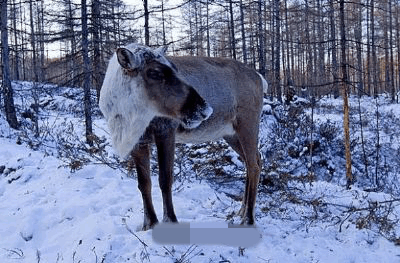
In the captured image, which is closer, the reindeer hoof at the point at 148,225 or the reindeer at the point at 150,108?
the reindeer at the point at 150,108

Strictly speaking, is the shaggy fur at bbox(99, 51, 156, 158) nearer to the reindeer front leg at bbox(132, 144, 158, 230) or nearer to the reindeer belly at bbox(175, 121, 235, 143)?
the reindeer front leg at bbox(132, 144, 158, 230)

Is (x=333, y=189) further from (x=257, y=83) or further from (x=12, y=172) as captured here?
(x=12, y=172)

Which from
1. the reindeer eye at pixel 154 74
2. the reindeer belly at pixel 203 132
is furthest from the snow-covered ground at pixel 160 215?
the reindeer eye at pixel 154 74

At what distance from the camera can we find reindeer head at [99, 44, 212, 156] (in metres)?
3.82

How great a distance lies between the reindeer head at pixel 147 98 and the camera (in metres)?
3.82

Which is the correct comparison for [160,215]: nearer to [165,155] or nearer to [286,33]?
[165,155]

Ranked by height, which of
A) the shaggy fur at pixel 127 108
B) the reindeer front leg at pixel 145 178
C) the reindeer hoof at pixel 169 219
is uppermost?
the shaggy fur at pixel 127 108

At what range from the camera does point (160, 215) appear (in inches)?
182

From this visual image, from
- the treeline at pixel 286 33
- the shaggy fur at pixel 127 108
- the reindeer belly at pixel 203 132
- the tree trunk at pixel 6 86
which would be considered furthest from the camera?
the treeline at pixel 286 33

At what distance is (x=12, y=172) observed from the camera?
6.69 metres

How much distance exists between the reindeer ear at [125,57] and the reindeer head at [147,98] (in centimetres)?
10

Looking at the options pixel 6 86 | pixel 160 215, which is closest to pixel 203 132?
pixel 160 215

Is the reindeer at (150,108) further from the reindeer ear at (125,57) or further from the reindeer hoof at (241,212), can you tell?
the reindeer hoof at (241,212)

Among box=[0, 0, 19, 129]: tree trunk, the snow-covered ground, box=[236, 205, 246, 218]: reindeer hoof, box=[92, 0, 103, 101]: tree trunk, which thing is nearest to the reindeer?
the snow-covered ground
